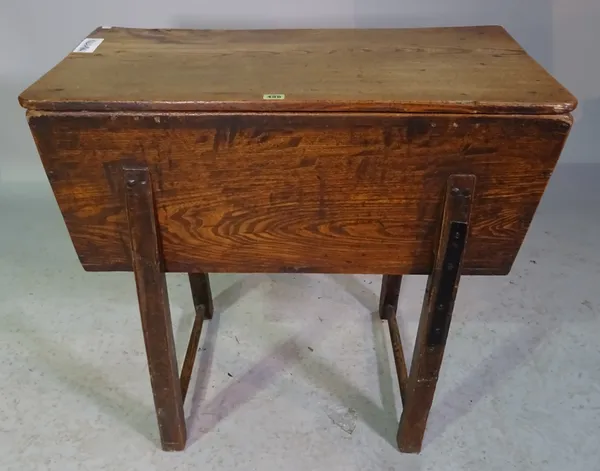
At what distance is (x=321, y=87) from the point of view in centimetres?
106

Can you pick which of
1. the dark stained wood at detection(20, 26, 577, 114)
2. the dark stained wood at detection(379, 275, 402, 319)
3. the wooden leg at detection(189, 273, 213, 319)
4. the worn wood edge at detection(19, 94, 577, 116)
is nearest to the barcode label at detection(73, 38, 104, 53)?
the dark stained wood at detection(20, 26, 577, 114)

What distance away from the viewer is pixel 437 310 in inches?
46.2

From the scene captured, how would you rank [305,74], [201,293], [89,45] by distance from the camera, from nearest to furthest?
[305,74] → [89,45] → [201,293]

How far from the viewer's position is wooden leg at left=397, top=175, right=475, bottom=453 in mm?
1069

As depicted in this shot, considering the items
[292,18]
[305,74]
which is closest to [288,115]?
[305,74]

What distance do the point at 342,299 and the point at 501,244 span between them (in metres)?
0.74

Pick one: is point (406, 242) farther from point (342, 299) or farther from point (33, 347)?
point (33, 347)

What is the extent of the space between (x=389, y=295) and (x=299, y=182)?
2.31 feet

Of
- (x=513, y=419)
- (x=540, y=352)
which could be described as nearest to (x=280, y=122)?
(x=513, y=419)

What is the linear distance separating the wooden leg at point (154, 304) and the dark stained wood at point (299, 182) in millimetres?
32

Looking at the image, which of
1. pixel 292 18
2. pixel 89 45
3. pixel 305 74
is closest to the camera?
pixel 305 74

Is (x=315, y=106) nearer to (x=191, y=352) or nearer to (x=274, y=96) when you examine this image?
(x=274, y=96)

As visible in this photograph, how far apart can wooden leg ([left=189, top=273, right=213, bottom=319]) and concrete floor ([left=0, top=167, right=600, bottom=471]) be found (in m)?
0.06

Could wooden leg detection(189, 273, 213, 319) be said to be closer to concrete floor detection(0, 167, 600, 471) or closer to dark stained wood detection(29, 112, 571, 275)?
concrete floor detection(0, 167, 600, 471)
